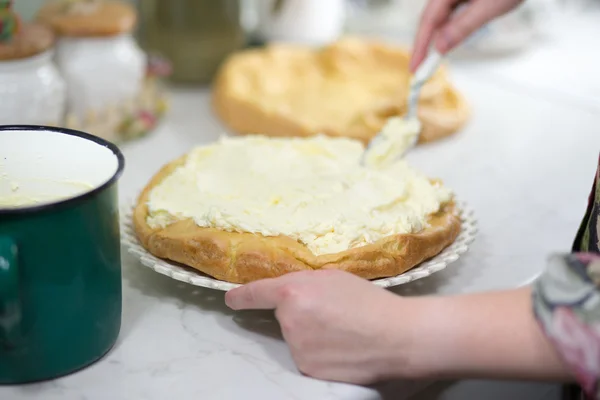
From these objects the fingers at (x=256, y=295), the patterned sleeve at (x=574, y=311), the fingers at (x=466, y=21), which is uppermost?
the fingers at (x=466, y=21)

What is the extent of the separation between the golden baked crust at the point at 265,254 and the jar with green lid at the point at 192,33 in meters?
0.70

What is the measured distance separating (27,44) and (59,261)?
0.50 meters

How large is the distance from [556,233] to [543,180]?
18 cm

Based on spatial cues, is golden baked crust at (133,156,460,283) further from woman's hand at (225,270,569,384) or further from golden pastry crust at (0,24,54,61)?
golden pastry crust at (0,24,54,61)

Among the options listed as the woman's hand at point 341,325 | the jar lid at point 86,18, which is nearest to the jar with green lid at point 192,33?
the jar lid at point 86,18

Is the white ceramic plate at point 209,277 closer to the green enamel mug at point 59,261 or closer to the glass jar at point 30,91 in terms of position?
the green enamel mug at point 59,261

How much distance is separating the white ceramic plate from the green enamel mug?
0.07 meters

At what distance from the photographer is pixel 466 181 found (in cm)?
109

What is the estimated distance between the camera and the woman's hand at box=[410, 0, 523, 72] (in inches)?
39.8

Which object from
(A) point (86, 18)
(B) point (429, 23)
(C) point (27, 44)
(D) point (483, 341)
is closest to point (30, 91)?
(C) point (27, 44)

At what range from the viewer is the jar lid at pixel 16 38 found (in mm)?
952

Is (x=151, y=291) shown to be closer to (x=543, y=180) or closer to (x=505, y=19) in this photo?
(x=543, y=180)

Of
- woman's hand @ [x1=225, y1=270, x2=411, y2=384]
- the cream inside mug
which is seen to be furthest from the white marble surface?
the cream inside mug

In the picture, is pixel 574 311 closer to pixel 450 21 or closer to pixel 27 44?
pixel 450 21
